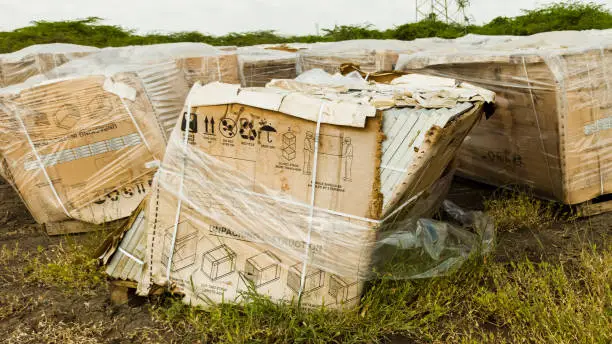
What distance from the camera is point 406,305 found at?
2.57 m

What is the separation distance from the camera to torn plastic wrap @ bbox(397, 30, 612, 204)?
3328mm

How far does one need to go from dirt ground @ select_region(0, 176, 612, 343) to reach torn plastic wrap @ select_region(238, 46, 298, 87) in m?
2.21

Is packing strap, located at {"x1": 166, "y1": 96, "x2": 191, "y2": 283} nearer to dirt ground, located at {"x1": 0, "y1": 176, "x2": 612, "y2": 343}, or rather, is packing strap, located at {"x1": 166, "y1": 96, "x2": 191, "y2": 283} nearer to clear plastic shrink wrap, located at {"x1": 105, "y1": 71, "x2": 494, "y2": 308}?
clear plastic shrink wrap, located at {"x1": 105, "y1": 71, "x2": 494, "y2": 308}

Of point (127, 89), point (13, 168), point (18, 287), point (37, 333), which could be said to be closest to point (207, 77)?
point (127, 89)

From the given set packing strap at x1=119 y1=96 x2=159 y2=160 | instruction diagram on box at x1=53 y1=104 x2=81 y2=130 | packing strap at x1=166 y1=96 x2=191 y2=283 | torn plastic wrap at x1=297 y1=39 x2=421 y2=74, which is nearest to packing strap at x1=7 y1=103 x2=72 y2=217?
instruction diagram on box at x1=53 y1=104 x2=81 y2=130

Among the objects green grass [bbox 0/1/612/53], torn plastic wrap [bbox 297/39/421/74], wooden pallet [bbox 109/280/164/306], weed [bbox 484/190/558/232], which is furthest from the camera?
green grass [bbox 0/1/612/53]

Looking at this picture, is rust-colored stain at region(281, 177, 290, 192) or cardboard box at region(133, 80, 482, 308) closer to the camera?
cardboard box at region(133, 80, 482, 308)

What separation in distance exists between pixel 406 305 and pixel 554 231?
152cm

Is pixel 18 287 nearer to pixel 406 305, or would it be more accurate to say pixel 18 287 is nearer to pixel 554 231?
pixel 406 305

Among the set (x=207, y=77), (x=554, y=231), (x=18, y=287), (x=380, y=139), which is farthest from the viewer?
(x=207, y=77)

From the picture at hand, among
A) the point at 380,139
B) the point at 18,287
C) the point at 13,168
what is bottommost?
the point at 18,287

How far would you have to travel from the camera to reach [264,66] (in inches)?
197

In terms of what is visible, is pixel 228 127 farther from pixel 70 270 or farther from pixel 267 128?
pixel 70 270

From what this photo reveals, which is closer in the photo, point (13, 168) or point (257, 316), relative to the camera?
point (257, 316)
